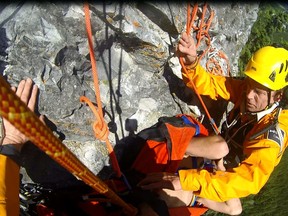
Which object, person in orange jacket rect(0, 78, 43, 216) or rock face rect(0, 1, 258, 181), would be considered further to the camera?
rock face rect(0, 1, 258, 181)

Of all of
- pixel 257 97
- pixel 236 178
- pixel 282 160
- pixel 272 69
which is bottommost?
pixel 282 160

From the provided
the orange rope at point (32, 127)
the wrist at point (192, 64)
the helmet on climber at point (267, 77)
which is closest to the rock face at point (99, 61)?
the wrist at point (192, 64)

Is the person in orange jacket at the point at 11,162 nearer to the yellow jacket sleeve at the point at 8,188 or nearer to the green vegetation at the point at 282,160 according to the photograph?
the yellow jacket sleeve at the point at 8,188

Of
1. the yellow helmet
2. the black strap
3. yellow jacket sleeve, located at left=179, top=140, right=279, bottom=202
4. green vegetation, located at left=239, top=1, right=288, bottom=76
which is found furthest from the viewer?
green vegetation, located at left=239, top=1, right=288, bottom=76

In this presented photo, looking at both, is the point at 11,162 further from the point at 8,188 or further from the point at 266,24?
the point at 266,24

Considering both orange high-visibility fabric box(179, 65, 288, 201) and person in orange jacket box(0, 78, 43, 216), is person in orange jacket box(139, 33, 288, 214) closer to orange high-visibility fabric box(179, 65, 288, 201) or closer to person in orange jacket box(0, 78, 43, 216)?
orange high-visibility fabric box(179, 65, 288, 201)

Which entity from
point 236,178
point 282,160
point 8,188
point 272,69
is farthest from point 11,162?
point 282,160

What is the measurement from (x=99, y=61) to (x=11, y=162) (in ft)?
4.56

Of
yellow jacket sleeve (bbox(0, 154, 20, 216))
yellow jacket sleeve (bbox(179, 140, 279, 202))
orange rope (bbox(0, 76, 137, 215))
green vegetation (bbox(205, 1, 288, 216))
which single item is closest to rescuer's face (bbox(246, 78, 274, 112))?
yellow jacket sleeve (bbox(179, 140, 279, 202))

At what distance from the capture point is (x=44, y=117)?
9.25 feet

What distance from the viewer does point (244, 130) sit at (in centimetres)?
342

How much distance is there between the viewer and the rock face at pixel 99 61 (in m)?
2.48

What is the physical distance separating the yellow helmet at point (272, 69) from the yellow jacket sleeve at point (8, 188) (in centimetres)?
238

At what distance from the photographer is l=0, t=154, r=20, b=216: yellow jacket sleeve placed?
1.65 metres
